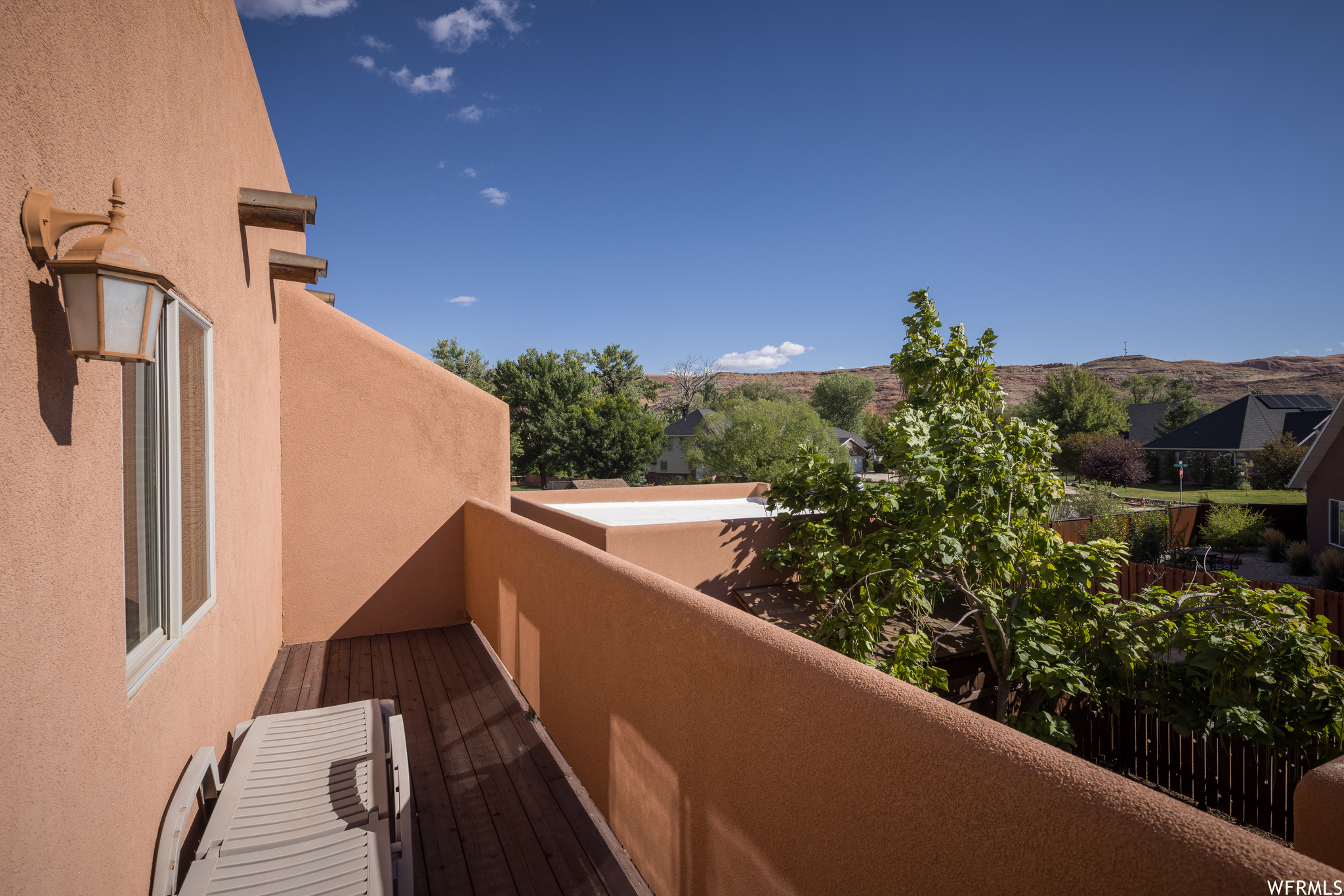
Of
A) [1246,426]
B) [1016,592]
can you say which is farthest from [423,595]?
[1246,426]

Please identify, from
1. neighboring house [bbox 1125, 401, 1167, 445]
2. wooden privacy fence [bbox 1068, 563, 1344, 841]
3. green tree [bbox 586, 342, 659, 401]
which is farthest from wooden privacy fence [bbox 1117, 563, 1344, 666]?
neighboring house [bbox 1125, 401, 1167, 445]

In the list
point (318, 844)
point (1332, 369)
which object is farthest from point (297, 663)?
point (1332, 369)

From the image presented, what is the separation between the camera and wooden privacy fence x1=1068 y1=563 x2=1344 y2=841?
514 centimetres

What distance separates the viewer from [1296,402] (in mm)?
38594

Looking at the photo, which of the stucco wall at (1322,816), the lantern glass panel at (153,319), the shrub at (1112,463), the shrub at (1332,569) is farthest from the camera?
the shrub at (1112,463)

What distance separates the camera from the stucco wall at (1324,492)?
1349 cm

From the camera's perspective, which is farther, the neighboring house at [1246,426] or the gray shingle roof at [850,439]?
the gray shingle roof at [850,439]

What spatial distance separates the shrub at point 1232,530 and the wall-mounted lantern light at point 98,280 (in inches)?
926

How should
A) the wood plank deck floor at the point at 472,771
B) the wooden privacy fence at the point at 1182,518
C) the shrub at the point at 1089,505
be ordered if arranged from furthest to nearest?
the shrub at the point at 1089,505 → the wooden privacy fence at the point at 1182,518 → the wood plank deck floor at the point at 472,771

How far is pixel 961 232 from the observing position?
2176 inches

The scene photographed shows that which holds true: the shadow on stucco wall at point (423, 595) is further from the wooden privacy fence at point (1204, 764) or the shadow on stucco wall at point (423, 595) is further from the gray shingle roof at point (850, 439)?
the gray shingle roof at point (850, 439)

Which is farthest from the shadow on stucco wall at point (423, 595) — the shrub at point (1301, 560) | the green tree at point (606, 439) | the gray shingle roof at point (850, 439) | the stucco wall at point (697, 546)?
the gray shingle roof at point (850, 439)

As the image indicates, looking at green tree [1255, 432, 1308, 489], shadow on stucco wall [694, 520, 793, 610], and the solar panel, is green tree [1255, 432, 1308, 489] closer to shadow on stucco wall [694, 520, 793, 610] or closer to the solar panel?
the solar panel

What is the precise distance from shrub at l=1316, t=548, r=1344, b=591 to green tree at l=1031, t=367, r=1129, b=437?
32066 millimetres
